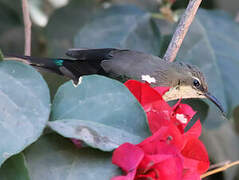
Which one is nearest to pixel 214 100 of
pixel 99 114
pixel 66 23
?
pixel 99 114

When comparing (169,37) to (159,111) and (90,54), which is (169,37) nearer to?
(90,54)

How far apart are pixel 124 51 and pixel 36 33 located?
50.9 inches

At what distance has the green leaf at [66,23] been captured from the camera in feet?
7.38

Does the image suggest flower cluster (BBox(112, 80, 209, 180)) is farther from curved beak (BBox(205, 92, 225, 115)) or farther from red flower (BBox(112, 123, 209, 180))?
curved beak (BBox(205, 92, 225, 115))

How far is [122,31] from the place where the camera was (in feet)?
5.56

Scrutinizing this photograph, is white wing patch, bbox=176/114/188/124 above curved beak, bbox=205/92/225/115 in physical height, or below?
above

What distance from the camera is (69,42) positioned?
236 centimetres

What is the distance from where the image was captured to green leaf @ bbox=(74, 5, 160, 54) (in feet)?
5.45

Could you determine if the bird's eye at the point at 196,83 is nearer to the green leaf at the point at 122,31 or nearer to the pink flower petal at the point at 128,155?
the green leaf at the point at 122,31

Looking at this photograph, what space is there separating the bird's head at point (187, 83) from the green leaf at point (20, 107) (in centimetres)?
63

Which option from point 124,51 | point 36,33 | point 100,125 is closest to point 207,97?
point 124,51

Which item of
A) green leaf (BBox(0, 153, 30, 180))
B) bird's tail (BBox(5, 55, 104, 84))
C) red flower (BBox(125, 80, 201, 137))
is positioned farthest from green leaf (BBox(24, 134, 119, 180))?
bird's tail (BBox(5, 55, 104, 84))

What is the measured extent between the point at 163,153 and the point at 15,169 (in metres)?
0.28

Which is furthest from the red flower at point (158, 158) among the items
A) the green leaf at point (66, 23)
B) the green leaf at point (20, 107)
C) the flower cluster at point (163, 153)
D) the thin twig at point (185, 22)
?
the green leaf at point (66, 23)
